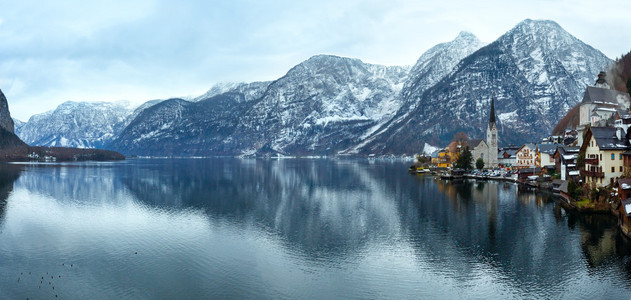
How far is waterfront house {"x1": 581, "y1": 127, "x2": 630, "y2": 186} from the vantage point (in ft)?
185

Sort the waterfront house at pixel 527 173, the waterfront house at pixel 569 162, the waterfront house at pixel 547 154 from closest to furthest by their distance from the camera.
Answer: the waterfront house at pixel 569 162
the waterfront house at pixel 527 173
the waterfront house at pixel 547 154

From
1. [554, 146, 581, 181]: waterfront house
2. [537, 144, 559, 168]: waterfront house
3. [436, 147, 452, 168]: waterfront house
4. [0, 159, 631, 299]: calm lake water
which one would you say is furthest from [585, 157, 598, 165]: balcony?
[436, 147, 452, 168]: waterfront house

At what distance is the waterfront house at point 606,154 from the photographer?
185 ft

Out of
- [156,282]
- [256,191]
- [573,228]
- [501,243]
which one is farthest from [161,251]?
[256,191]

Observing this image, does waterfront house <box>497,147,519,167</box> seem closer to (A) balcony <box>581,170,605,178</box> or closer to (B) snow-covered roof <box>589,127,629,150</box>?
(A) balcony <box>581,170,605,178</box>

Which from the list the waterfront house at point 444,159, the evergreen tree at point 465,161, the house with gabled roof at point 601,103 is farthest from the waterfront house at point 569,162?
the waterfront house at point 444,159

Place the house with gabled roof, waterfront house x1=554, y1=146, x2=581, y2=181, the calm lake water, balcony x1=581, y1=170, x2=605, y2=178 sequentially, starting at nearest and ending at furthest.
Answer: the calm lake water < balcony x1=581, y1=170, x2=605, y2=178 < waterfront house x1=554, y1=146, x2=581, y2=181 < the house with gabled roof

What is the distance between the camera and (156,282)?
31.8 meters

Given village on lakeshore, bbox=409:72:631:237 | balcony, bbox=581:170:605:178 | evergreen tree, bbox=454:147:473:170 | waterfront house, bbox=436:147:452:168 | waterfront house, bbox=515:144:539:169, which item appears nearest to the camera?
village on lakeshore, bbox=409:72:631:237

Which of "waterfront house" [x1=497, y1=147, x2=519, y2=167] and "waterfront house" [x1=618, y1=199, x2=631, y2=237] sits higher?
"waterfront house" [x1=497, y1=147, x2=519, y2=167]

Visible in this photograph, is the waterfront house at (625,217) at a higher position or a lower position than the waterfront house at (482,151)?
lower

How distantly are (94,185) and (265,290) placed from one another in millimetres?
86887

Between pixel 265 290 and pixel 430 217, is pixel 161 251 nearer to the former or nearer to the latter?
pixel 265 290

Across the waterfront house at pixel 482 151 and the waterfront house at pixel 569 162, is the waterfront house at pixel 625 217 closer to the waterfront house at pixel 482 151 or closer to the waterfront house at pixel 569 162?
the waterfront house at pixel 569 162
